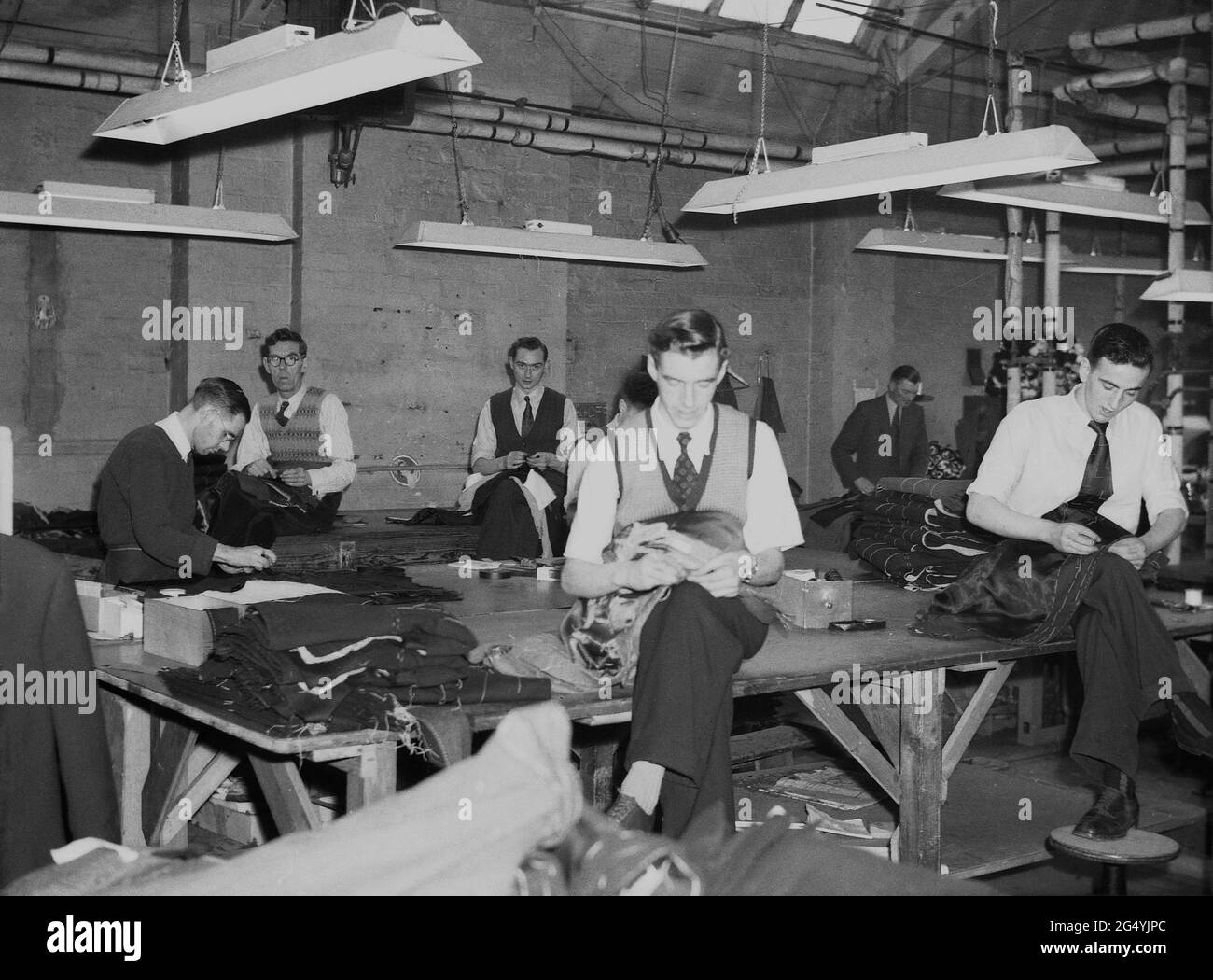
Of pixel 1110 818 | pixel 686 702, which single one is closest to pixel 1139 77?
pixel 1110 818

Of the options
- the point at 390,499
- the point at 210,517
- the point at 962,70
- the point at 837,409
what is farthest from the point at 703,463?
the point at 962,70

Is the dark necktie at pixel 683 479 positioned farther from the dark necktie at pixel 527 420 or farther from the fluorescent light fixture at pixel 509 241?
the dark necktie at pixel 527 420

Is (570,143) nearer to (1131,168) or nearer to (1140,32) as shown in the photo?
(1140,32)

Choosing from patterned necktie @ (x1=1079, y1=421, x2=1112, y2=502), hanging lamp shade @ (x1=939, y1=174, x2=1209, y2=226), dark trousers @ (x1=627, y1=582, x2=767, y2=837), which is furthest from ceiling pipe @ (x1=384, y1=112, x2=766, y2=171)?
dark trousers @ (x1=627, y1=582, x2=767, y2=837)

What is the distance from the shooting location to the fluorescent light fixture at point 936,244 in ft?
27.9

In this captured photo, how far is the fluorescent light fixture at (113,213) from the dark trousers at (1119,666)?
4.88 m

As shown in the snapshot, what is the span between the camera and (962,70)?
39.1 ft

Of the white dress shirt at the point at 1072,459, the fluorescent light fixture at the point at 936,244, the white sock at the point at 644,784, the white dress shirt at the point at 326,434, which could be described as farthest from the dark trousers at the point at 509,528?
the white sock at the point at 644,784

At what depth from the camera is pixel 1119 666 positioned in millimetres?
4117

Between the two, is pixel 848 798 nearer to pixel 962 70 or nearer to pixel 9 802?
pixel 9 802

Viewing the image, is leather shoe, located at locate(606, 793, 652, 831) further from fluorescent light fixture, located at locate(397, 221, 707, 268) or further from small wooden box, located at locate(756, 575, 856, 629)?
fluorescent light fixture, located at locate(397, 221, 707, 268)

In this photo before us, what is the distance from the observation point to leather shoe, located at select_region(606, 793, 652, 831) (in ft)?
10.4

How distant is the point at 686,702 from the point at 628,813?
31 centimetres
